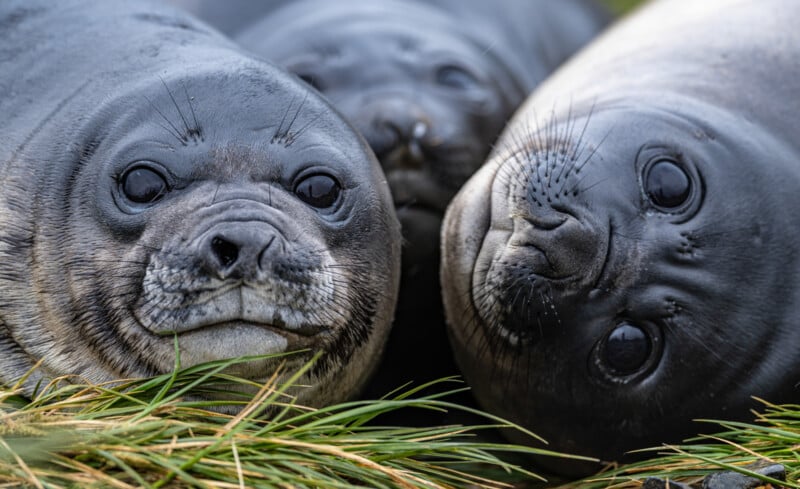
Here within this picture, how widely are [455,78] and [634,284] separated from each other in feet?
8.03

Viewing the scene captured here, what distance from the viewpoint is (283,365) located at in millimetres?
3777

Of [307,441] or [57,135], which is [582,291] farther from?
[57,135]

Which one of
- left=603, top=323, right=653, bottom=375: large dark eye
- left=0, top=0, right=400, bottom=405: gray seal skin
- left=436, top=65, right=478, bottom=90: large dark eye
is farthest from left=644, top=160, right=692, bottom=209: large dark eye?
left=436, top=65, right=478, bottom=90: large dark eye

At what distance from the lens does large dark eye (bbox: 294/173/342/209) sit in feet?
13.0

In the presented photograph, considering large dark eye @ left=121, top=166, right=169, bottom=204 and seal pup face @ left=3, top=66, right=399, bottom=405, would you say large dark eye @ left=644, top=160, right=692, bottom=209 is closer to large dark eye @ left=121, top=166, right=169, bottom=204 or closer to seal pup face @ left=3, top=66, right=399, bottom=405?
seal pup face @ left=3, top=66, right=399, bottom=405

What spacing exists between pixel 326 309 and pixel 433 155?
2.00m

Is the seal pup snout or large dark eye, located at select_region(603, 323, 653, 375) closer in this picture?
the seal pup snout

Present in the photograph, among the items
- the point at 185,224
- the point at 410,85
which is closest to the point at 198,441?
the point at 185,224

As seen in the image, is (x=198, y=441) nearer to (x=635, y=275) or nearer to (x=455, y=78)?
(x=635, y=275)

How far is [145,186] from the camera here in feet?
12.4

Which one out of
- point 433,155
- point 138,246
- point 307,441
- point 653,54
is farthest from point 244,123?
point 653,54

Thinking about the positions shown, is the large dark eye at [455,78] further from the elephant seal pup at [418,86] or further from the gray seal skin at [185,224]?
the gray seal skin at [185,224]

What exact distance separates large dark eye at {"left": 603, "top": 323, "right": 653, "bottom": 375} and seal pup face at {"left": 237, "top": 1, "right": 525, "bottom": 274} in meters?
1.34

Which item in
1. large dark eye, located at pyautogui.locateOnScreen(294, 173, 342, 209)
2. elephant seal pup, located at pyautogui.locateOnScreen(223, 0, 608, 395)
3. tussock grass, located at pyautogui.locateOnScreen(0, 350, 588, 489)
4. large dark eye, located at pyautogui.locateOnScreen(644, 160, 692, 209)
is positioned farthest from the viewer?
elephant seal pup, located at pyautogui.locateOnScreen(223, 0, 608, 395)
